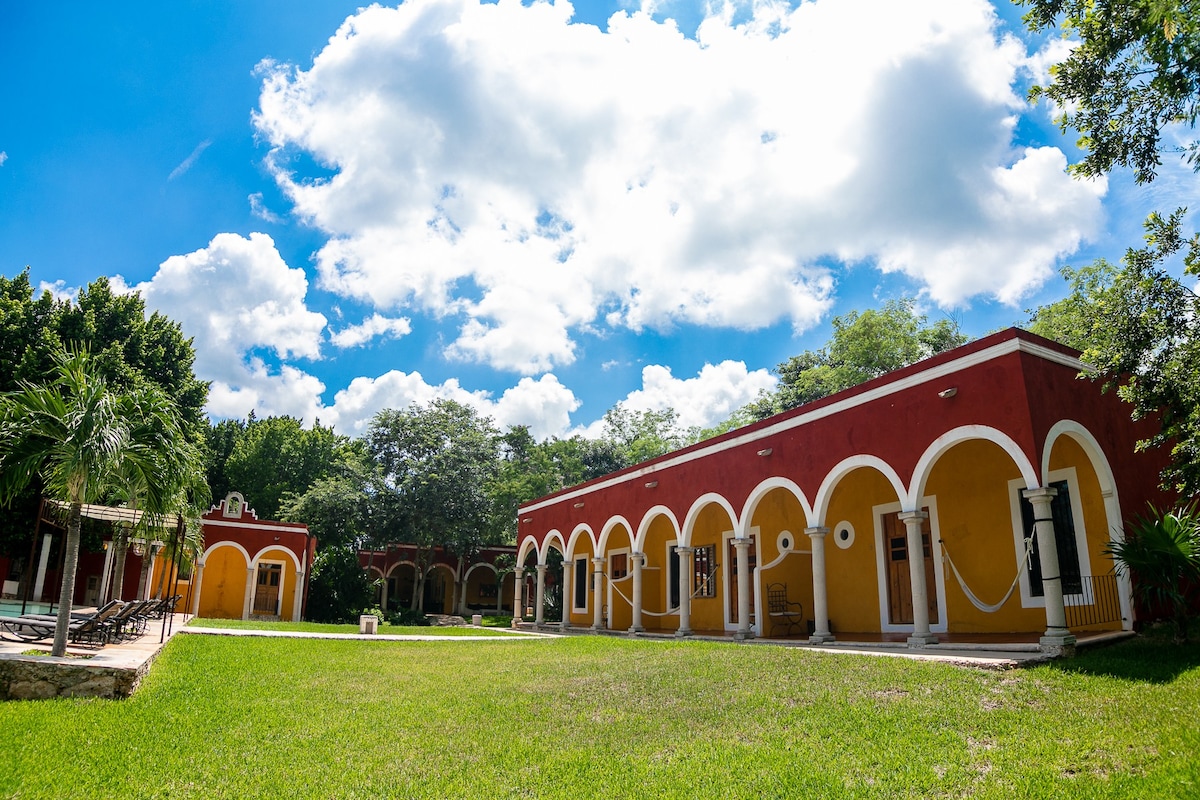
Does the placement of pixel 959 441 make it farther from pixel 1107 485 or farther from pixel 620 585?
pixel 620 585

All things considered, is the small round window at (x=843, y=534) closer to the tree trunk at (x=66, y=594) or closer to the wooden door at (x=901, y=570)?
the wooden door at (x=901, y=570)

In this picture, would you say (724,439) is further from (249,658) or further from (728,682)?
(249,658)

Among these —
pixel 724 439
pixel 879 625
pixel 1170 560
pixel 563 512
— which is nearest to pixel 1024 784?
pixel 1170 560

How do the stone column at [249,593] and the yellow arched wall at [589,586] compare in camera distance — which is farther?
the stone column at [249,593]

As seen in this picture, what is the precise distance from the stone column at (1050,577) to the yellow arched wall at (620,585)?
12.0 m

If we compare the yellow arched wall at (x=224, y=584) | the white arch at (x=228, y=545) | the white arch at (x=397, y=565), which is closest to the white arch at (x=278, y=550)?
the white arch at (x=228, y=545)

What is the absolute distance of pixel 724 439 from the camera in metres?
15.5

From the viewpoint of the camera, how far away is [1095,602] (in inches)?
412

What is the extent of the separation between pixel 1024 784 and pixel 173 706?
737cm

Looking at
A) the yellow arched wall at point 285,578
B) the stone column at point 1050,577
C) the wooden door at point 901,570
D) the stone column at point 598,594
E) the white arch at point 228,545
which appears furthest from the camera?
the yellow arched wall at point 285,578

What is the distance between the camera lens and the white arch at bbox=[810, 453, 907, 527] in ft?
37.3

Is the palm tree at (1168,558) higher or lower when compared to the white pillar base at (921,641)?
higher

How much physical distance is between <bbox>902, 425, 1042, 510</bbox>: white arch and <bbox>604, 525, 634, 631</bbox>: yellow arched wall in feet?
33.5

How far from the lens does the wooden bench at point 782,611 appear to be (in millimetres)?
14664
